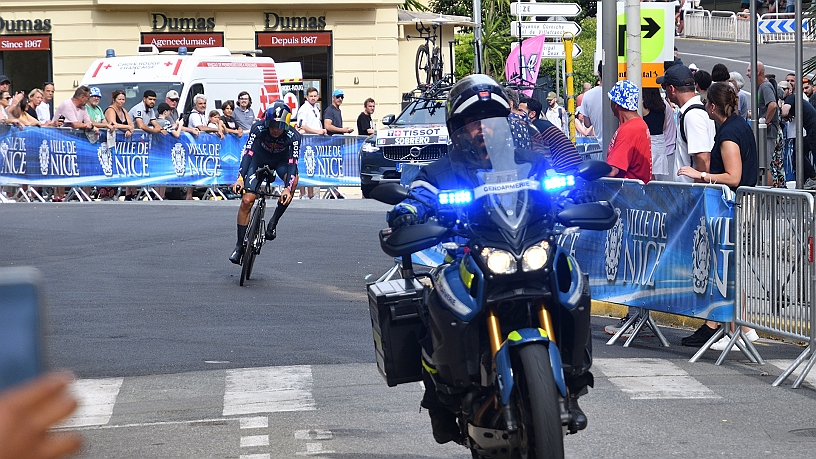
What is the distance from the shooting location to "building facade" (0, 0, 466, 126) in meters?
34.7

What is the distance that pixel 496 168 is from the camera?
207 inches

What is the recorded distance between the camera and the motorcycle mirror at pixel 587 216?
17.2ft

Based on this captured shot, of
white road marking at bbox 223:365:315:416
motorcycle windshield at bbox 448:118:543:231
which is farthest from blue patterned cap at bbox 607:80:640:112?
motorcycle windshield at bbox 448:118:543:231

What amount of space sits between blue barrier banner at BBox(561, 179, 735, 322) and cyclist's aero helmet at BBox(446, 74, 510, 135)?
3.62m

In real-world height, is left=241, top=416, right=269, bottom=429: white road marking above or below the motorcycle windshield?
below

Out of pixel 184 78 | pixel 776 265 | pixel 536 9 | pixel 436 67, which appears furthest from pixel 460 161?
pixel 436 67

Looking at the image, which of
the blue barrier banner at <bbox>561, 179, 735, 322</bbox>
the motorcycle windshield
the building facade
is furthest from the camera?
the building facade

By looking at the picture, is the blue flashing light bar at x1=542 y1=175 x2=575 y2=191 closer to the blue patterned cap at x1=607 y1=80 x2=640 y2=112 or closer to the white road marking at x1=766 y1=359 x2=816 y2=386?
the white road marking at x1=766 y1=359 x2=816 y2=386

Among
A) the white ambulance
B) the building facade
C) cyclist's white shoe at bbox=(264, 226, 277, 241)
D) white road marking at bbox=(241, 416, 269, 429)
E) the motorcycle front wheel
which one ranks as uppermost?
the building facade

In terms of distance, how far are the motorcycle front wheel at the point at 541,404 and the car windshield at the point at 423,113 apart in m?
18.4

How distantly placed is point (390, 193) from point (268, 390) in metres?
2.62

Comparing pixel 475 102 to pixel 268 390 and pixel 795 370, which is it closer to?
pixel 268 390

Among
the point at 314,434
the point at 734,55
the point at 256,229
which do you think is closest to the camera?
the point at 314,434

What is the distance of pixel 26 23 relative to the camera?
34.6 meters
